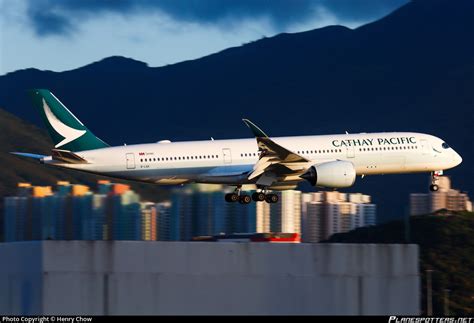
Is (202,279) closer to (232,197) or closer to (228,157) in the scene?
(228,157)

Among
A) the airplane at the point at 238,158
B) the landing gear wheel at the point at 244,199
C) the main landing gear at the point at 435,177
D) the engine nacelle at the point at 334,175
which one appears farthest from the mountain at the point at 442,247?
the engine nacelle at the point at 334,175

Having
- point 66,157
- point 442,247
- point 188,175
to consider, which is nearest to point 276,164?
point 188,175

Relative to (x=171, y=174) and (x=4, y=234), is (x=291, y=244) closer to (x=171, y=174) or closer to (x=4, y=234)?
(x=171, y=174)

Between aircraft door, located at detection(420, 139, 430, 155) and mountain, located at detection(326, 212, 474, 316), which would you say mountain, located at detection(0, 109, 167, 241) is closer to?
aircraft door, located at detection(420, 139, 430, 155)

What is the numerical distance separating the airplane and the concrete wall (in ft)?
59.3

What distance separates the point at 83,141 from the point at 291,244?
79.4 feet

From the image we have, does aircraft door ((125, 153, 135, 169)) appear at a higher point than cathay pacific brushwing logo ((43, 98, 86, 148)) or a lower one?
lower

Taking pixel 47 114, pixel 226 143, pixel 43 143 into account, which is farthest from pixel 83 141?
pixel 43 143

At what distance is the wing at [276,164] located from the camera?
226 feet

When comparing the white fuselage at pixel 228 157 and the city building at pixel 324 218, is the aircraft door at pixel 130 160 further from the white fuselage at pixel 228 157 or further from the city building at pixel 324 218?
the city building at pixel 324 218

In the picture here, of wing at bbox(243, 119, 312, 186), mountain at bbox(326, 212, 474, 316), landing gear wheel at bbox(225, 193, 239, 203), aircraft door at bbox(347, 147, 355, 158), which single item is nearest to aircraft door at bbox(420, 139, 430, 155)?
aircraft door at bbox(347, 147, 355, 158)

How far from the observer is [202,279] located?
1918 inches

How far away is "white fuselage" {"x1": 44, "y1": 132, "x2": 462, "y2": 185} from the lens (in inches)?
2719

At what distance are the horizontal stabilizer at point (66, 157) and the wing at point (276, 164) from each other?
39.2ft
